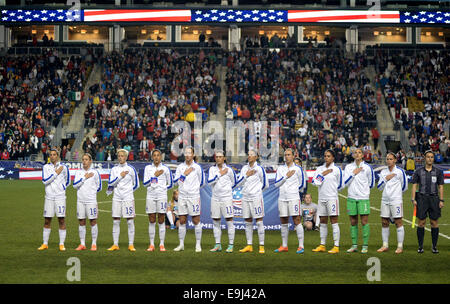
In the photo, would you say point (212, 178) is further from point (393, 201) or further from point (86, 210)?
point (393, 201)

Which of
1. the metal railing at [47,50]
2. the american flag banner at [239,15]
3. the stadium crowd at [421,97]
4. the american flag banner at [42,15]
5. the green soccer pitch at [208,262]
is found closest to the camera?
the green soccer pitch at [208,262]

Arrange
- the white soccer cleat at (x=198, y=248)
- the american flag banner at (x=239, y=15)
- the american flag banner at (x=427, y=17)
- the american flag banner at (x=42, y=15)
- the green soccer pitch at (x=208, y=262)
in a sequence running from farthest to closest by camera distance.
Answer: the american flag banner at (x=427, y=17)
the american flag banner at (x=239, y=15)
the american flag banner at (x=42, y=15)
the white soccer cleat at (x=198, y=248)
the green soccer pitch at (x=208, y=262)

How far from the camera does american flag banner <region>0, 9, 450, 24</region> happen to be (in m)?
44.4

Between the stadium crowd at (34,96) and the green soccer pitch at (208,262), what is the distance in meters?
19.9

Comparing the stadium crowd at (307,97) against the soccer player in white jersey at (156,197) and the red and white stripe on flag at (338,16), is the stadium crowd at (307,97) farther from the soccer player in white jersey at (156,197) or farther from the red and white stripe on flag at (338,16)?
the soccer player in white jersey at (156,197)

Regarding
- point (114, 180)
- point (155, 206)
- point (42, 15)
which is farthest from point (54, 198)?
point (42, 15)

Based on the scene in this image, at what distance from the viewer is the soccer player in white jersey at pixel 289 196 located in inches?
580

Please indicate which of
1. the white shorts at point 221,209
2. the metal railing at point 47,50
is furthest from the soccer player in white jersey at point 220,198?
the metal railing at point 47,50

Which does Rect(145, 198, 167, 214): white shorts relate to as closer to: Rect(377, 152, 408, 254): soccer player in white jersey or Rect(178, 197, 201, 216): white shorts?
Rect(178, 197, 201, 216): white shorts

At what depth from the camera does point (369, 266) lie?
12906 mm

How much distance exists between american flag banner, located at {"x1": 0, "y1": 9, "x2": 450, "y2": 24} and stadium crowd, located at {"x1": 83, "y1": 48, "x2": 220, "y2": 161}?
2.92 metres

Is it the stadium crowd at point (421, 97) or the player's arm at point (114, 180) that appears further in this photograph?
the stadium crowd at point (421, 97)

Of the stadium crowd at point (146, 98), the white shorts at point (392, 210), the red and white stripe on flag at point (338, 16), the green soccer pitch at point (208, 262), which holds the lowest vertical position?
the green soccer pitch at point (208, 262)

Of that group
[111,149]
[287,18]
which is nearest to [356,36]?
[287,18]
